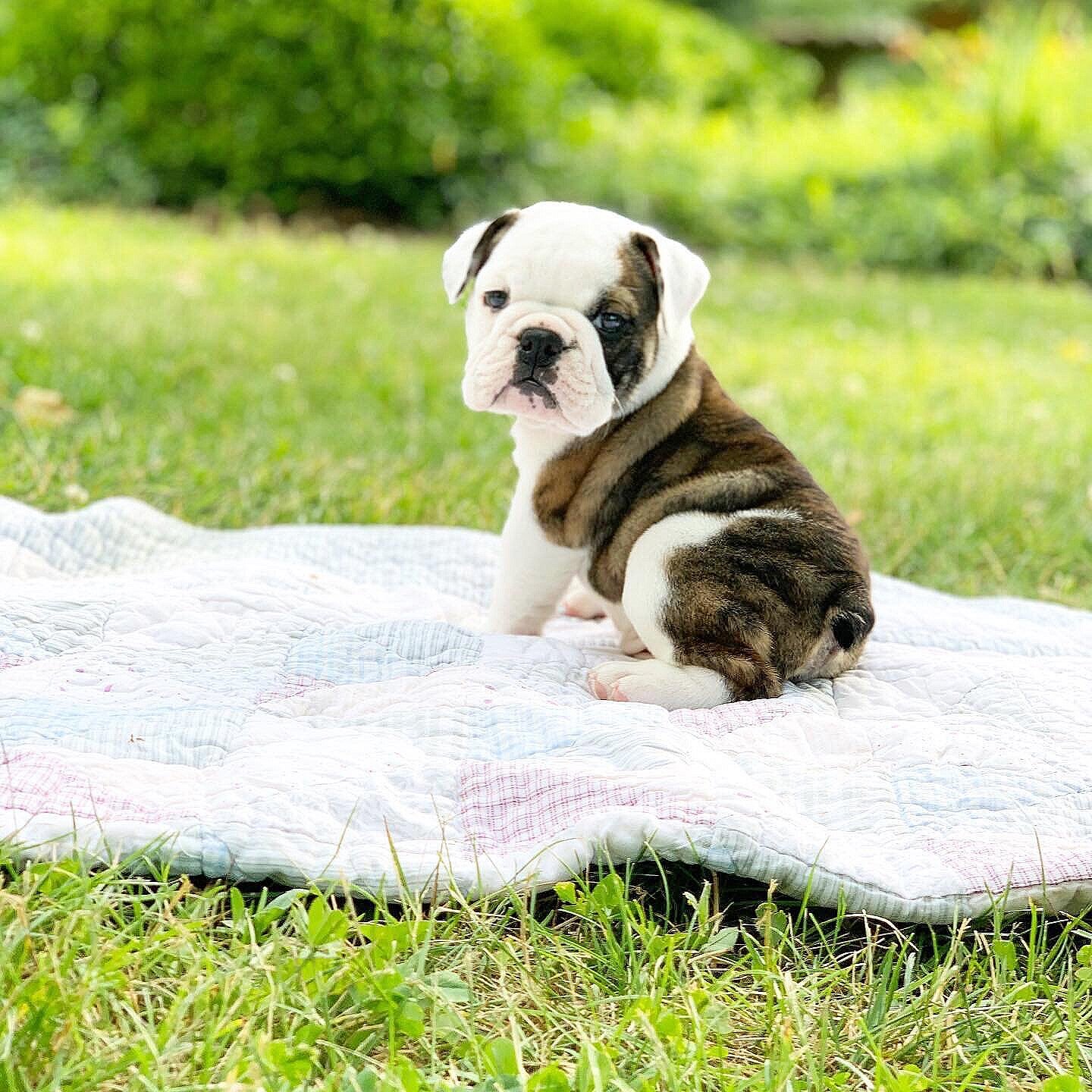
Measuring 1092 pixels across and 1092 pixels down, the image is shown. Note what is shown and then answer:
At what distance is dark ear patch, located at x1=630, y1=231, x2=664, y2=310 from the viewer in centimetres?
291

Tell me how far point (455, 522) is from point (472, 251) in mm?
1373

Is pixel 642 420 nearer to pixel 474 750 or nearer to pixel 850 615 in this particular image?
pixel 850 615

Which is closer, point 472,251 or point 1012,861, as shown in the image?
point 1012,861

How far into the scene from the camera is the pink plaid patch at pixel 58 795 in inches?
83.4

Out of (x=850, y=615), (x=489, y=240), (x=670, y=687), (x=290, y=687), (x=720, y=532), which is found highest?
(x=489, y=240)

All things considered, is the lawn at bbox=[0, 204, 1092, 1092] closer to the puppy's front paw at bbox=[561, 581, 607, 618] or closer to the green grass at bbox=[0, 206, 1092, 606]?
the green grass at bbox=[0, 206, 1092, 606]

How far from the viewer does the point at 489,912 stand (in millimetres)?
2100

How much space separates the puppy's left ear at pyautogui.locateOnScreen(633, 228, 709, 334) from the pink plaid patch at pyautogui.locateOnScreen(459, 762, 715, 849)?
109cm

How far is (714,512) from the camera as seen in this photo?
9.47 ft

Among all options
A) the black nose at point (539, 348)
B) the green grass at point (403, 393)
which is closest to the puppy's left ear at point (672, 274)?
the black nose at point (539, 348)

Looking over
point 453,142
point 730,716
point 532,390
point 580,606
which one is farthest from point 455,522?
point 453,142

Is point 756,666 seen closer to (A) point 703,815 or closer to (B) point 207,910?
(A) point 703,815

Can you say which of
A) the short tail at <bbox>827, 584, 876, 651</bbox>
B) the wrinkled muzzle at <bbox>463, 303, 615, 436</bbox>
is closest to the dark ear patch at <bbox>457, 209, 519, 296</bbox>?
the wrinkled muzzle at <bbox>463, 303, 615, 436</bbox>

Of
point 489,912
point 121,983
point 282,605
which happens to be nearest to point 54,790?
point 121,983
